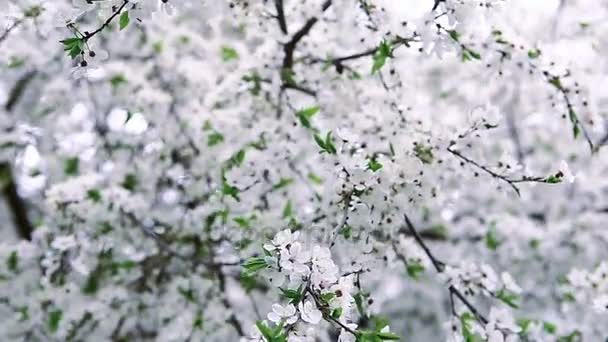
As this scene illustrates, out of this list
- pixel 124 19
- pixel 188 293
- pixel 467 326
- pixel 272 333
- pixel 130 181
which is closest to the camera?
pixel 272 333

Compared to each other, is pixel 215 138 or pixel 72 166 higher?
pixel 215 138

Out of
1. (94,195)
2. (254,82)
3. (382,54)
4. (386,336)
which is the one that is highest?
(382,54)

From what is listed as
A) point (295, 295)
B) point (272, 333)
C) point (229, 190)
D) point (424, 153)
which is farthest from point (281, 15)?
point (272, 333)

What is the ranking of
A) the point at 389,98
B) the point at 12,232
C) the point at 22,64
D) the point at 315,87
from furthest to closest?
the point at 12,232
the point at 22,64
the point at 315,87
the point at 389,98

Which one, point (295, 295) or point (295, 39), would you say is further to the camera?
point (295, 39)

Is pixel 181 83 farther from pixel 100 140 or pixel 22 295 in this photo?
pixel 22 295

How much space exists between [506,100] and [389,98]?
218 cm

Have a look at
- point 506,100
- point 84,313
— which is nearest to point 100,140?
point 84,313

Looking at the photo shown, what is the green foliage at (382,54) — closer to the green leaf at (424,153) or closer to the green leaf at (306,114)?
the green leaf at (424,153)

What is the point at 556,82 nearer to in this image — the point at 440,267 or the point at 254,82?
the point at 440,267

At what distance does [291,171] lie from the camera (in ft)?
11.4

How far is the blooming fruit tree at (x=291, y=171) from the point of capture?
2443 mm

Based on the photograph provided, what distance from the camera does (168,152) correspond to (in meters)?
4.02

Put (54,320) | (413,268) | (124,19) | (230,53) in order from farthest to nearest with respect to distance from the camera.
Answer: (230,53) → (54,320) → (413,268) → (124,19)
